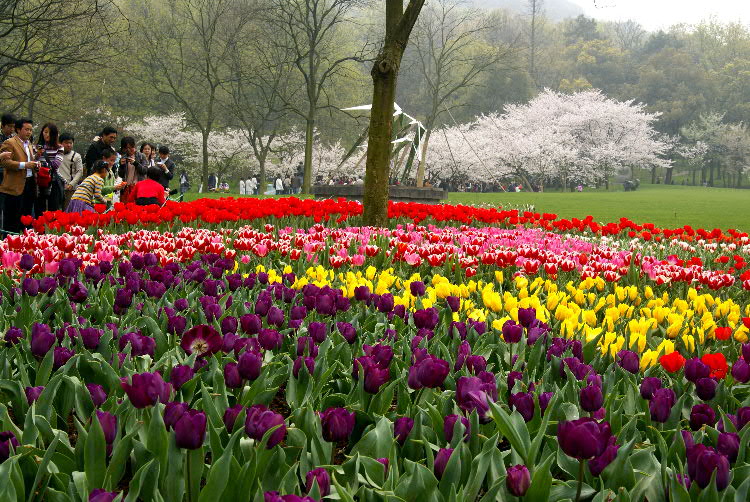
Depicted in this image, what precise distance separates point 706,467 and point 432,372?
2.25 feet

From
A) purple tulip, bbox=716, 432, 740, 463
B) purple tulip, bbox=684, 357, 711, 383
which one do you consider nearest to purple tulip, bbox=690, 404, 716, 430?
purple tulip, bbox=716, 432, 740, 463

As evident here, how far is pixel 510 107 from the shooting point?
5906 cm

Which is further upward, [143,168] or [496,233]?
[143,168]

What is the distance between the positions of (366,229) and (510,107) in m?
54.8

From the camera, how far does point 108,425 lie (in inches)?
63.0

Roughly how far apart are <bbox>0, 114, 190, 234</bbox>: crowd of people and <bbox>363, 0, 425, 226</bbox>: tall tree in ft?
9.89

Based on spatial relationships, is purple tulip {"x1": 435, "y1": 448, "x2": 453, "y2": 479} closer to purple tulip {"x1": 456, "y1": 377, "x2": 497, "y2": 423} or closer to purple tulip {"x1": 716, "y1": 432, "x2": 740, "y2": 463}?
purple tulip {"x1": 456, "y1": 377, "x2": 497, "y2": 423}

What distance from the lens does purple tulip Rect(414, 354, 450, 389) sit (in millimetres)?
1853

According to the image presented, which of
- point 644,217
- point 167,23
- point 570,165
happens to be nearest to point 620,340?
point 644,217

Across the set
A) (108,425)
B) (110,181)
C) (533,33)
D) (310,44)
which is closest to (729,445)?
(108,425)

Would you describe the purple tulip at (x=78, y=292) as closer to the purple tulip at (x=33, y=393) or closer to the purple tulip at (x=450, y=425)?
the purple tulip at (x=33, y=393)

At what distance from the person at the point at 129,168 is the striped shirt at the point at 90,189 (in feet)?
2.37

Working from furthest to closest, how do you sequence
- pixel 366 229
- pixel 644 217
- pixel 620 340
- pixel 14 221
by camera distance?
pixel 644 217 → pixel 14 221 → pixel 366 229 → pixel 620 340

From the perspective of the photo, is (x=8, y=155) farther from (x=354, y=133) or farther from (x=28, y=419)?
(x=354, y=133)
